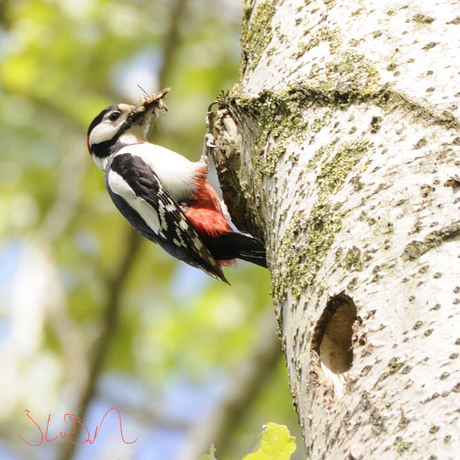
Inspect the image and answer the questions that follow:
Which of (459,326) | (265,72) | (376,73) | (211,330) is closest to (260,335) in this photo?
(211,330)

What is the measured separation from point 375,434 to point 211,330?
5.13 meters

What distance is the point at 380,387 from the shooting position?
129 cm

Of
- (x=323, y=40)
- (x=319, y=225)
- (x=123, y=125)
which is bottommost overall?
(x=123, y=125)

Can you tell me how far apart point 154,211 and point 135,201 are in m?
0.14

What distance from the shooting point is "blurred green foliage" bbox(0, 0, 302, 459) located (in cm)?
575

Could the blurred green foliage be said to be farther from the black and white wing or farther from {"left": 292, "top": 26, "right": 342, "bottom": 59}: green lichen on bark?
{"left": 292, "top": 26, "right": 342, "bottom": 59}: green lichen on bark

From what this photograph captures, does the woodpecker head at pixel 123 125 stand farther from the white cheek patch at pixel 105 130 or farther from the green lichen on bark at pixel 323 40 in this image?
the green lichen on bark at pixel 323 40

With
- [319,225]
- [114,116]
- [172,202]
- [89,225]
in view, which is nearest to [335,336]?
[319,225]

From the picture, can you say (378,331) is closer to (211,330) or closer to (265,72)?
(265,72)

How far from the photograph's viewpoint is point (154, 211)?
3.33 m

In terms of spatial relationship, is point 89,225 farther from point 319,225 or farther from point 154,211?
point 319,225

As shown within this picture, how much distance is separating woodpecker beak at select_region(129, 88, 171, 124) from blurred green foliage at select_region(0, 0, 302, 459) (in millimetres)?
1551

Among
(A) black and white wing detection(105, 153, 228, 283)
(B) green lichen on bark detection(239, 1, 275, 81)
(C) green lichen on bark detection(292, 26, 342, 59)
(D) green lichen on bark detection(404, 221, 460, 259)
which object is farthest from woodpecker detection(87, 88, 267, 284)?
(D) green lichen on bark detection(404, 221, 460, 259)

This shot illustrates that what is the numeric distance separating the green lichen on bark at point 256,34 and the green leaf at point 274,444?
1345 millimetres
